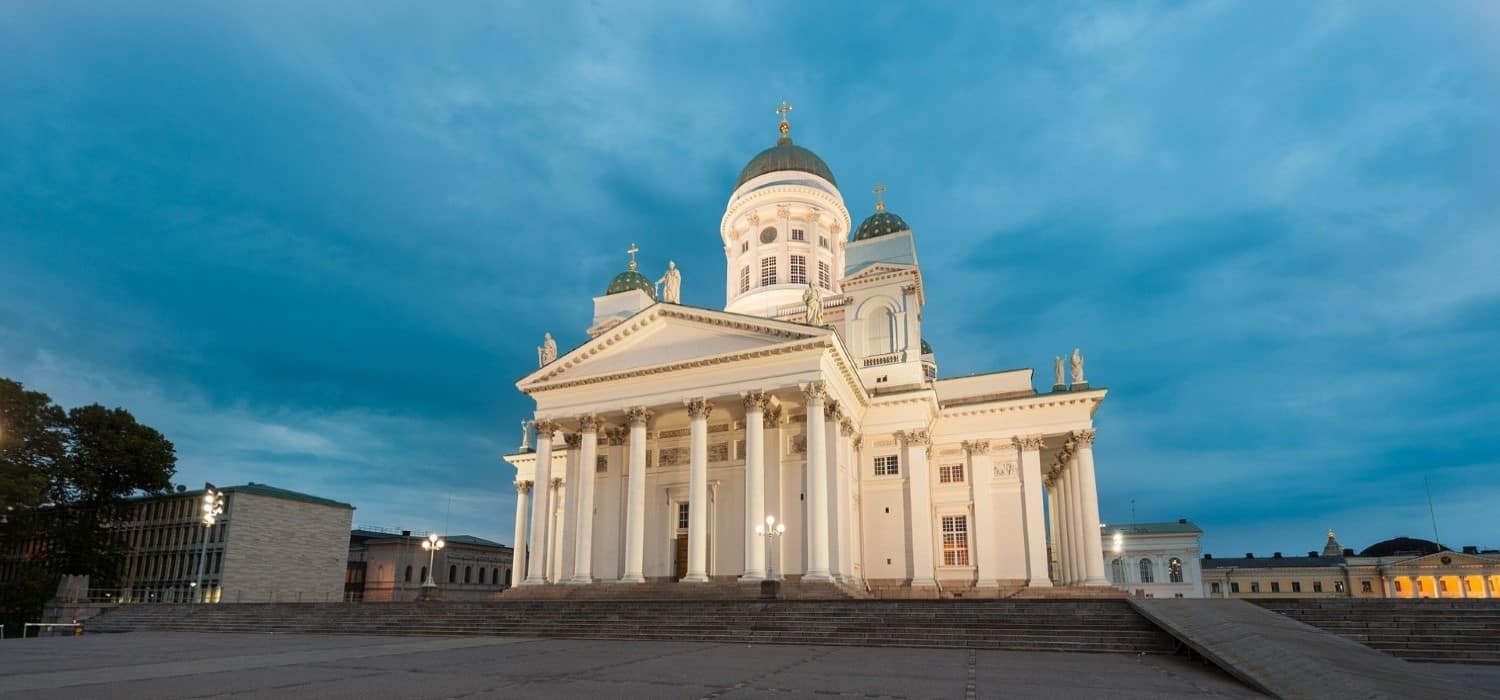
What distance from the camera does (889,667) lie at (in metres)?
13.8

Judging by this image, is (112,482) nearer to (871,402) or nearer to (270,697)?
(871,402)

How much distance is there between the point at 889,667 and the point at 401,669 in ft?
27.5

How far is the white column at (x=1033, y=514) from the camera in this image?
34375 mm

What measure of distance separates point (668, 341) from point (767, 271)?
16731mm

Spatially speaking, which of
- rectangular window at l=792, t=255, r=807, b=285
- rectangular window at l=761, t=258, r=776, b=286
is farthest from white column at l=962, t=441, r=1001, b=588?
rectangular window at l=761, t=258, r=776, b=286

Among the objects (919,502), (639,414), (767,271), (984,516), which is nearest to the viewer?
(639,414)

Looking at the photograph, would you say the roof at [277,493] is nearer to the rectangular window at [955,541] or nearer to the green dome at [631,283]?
the green dome at [631,283]

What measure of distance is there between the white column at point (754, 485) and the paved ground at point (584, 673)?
9704mm

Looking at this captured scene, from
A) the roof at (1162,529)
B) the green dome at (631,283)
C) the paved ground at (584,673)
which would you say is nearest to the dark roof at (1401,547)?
the roof at (1162,529)

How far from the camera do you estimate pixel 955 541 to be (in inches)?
1442

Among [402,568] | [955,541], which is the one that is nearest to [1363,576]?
[955,541]

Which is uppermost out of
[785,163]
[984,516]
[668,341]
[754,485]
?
[785,163]

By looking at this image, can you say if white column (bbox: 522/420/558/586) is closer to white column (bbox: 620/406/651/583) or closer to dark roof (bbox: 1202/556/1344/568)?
white column (bbox: 620/406/651/583)

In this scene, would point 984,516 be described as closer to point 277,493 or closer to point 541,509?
point 541,509
